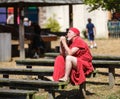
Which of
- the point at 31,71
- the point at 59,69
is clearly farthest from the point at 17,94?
the point at 31,71

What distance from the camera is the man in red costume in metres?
10.6

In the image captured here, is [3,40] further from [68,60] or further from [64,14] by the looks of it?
[64,14]

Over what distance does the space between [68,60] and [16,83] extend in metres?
1.14

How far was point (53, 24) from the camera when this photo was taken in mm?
34312

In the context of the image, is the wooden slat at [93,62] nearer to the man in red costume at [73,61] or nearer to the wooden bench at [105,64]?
the wooden bench at [105,64]

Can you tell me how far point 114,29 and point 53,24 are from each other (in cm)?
394

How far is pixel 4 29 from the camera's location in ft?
75.7

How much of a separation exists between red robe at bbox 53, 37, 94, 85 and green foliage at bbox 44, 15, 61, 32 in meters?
22.7

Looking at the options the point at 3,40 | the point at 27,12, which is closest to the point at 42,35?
the point at 3,40

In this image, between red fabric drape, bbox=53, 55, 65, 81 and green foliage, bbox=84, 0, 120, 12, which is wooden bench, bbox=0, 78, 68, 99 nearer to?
red fabric drape, bbox=53, 55, 65, 81

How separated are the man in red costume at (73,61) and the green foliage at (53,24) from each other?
74.4 feet

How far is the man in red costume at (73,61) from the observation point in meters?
10.6

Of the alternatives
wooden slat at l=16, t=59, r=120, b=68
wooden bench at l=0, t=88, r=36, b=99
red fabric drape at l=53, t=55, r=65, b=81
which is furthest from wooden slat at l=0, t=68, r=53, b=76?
wooden bench at l=0, t=88, r=36, b=99

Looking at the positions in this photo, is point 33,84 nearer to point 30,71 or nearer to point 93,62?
point 30,71
